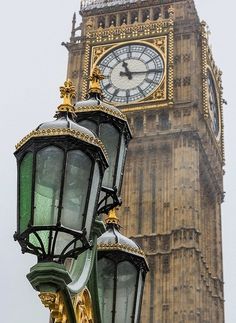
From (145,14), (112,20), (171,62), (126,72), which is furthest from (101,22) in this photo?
(171,62)

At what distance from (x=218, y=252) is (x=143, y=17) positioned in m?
9.35

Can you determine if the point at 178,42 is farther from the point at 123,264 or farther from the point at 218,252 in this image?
the point at 123,264

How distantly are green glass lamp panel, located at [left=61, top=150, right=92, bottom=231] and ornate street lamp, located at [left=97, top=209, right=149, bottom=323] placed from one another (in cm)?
86

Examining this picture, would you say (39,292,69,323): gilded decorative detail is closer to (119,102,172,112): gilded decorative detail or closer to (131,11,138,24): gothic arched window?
(119,102,172,112): gilded decorative detail

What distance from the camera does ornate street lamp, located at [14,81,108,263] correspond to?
9.80 ft

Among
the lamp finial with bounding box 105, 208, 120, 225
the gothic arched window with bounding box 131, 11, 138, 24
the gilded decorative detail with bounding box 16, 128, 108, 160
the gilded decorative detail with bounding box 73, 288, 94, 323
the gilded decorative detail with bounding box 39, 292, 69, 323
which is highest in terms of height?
the gothic arched window with bounding box 131, 11, 138, 24

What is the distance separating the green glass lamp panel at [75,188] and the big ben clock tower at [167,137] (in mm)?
26661

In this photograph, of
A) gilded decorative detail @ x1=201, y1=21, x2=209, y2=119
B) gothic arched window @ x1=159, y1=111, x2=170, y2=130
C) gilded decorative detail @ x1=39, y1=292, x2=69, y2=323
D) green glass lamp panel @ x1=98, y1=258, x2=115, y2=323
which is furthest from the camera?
gilded decorative detail @ x1=201, y1=21, x2=209, y2=119

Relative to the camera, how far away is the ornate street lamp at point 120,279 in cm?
388

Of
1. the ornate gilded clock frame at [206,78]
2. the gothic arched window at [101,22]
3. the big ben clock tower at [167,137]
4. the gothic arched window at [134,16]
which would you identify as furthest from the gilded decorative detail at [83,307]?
the gothic arched window at [101,22]

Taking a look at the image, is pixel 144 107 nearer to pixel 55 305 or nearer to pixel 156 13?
pixel 156 13

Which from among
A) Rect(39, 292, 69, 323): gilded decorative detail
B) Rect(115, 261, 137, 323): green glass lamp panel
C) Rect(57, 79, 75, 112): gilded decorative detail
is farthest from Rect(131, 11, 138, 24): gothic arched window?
Rect(39, 292, 69, 323): gilded decorative detail

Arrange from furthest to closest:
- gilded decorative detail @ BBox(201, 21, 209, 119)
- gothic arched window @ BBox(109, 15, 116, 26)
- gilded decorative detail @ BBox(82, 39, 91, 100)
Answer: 1. gothic arched window @ BBox(109, 15, 116, 26)
2. gilded decorative detail @ BBox(82, 39, 91, 100)
3. gilded decorative detail @ BBox(201, 21, 209, 119)

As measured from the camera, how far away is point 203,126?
33906 millimetres
